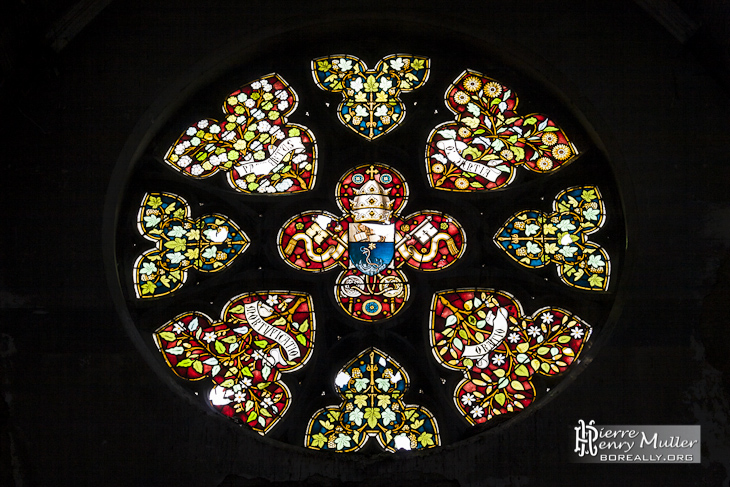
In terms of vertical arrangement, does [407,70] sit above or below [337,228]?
above

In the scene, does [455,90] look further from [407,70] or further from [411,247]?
[411,247]

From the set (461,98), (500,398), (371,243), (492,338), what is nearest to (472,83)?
(461,98)

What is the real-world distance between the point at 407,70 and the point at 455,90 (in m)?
0.41

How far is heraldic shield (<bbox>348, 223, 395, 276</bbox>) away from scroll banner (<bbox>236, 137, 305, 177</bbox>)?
29.9 inches

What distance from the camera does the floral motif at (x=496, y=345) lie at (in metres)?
6.50

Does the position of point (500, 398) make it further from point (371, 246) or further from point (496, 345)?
point (371, 246)

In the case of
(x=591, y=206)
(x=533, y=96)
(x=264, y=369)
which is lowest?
(x=264, y=369)

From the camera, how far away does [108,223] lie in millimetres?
6660

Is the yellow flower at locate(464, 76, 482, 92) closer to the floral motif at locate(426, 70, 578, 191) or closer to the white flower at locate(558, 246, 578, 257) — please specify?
the floral motif at locate(426, 70, 578, 191)

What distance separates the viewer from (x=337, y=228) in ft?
22.8

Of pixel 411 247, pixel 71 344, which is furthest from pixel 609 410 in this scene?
pixel 71 344

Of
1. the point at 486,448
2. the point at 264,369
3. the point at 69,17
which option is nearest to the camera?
the point at 486,448

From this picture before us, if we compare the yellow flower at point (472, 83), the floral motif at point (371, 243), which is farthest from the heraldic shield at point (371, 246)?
the yellow flower at point (472, 83)

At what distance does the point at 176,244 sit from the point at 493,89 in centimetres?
266
